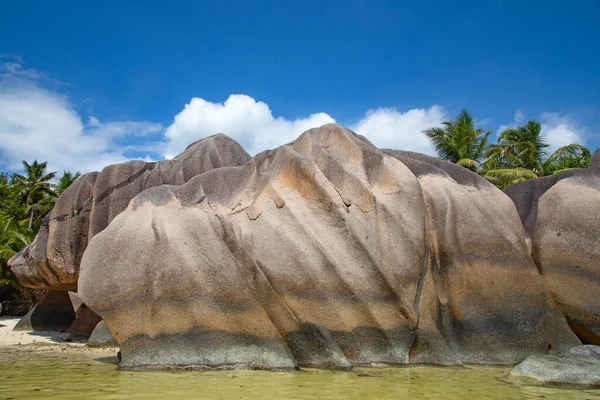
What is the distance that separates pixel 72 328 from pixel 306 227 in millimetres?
7037

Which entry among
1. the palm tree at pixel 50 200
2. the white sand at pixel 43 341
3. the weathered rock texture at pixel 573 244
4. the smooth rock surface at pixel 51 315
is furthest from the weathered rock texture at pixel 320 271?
the palm tree at pixel 50 200

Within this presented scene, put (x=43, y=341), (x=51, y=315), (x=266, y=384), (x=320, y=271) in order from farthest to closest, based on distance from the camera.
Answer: (x=51, y=315) < (x=43, y=341) < (x=320, y=271) < (x=266, y=384)

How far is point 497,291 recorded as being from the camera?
22.0 ft

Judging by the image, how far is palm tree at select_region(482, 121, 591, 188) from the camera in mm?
19562

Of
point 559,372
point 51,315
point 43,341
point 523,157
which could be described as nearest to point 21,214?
point 51,315

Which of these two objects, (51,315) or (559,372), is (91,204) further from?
(559,372)

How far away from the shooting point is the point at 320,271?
20.4ft

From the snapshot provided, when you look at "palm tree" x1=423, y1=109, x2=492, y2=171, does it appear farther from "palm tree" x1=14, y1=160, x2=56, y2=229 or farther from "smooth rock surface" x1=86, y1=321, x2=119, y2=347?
"palm tree" x1=14, y1=160, x2=56, y2=229

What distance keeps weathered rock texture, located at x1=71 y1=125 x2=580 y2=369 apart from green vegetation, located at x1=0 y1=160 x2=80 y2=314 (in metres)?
15.0

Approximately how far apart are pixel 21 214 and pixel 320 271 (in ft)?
88.1

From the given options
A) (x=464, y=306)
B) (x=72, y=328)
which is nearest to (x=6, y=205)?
(x=72, y=328)

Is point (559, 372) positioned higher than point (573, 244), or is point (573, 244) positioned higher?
point (573, 244)

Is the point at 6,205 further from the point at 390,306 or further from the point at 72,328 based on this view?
the point at 390,306

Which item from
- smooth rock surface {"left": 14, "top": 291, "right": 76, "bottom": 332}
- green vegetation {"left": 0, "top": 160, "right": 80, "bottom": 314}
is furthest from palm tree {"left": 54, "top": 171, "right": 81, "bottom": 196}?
smooth rock surface {"left": 14, "top": 291, "right": 76, "bottom": 332}
